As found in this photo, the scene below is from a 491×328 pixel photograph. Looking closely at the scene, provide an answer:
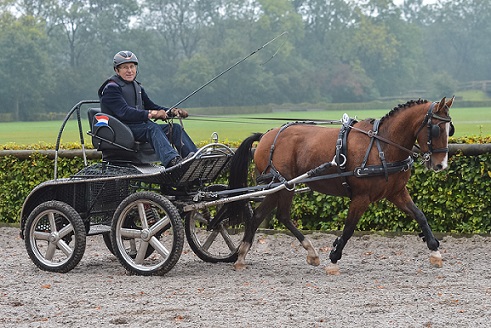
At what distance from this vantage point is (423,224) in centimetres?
721

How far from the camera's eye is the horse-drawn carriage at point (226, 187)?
697 cm

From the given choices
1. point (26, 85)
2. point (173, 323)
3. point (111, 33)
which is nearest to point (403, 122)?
point (173, 323)

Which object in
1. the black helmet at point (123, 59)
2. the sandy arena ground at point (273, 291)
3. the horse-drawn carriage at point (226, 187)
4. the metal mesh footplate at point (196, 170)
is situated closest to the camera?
the sandy arena ground at point (273, 291)

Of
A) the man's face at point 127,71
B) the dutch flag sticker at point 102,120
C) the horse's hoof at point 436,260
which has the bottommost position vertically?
the horse's hoof at point 436,260

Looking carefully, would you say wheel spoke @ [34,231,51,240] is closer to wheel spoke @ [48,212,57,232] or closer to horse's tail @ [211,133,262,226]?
wheel spoke @ [48,212,57,232]

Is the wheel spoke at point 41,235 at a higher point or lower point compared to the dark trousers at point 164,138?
lower

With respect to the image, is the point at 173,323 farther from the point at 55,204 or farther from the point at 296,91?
the point at 296,91

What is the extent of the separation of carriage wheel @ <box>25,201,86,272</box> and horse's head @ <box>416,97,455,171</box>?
10.1ft

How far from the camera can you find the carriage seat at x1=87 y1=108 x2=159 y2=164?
290 inches

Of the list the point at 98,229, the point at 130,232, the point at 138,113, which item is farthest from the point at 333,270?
the point at 98,229

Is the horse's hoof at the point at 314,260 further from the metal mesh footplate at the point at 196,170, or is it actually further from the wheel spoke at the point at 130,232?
the wheel spoke at the point at 130,232

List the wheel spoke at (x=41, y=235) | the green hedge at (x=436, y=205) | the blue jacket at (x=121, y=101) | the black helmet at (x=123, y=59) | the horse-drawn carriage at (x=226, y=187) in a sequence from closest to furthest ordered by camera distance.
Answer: the horse-drawn carriage at (x=226, y=187) → the blue jacket at (x=121, y=101) → the black helmet at (x=123, y=59) → the wheel spoke at (x=41, y=235) → the green hedge at (x=436, y=205)

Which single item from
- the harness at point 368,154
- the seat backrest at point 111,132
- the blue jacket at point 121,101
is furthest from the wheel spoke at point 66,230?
the harness at point 368,154

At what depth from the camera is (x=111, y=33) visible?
63.5 metres
